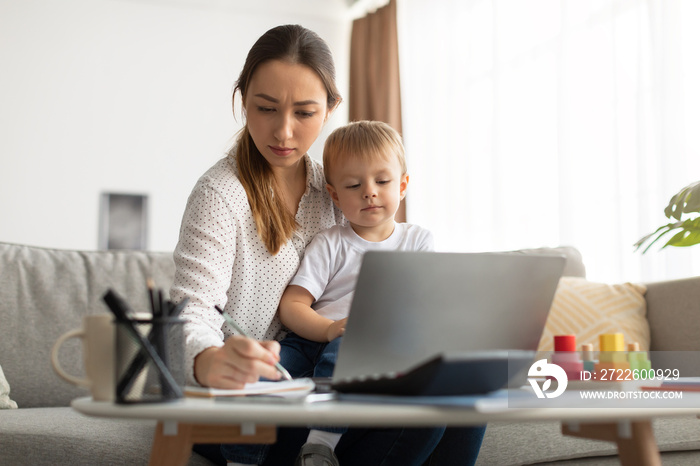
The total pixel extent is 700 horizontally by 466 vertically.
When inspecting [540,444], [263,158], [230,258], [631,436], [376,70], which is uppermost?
[376,70]

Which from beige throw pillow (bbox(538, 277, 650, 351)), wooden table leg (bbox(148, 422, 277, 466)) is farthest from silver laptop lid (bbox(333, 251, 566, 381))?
beige throw pillow (bbox(538, 277, 650, 351))

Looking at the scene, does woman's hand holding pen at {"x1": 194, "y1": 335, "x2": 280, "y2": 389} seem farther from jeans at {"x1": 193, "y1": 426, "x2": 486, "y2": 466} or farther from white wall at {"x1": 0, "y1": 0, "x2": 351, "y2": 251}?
white wall at {"x1": 0, "y1": 0, "x2": 351, "y2": 251}

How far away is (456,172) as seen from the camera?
4.29m

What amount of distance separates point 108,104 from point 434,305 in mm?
4285

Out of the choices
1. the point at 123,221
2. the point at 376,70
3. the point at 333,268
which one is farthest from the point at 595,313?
the point at 123,221

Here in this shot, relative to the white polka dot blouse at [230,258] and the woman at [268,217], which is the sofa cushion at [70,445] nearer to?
the woman at [268,217]

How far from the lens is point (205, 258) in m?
1.29

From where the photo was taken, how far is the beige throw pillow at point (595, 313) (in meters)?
2.07

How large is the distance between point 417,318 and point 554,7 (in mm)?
3200

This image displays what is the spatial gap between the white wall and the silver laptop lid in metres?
4.04

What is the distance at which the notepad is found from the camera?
0.84m

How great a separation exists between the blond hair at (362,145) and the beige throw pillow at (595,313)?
2.59ft

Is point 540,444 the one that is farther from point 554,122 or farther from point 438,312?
point 554,122

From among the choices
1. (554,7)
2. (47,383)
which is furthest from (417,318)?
(554,7)
